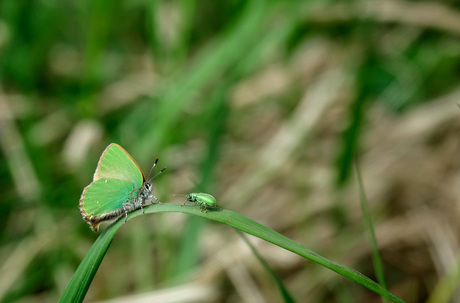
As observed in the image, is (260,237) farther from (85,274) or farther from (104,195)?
(104,195)

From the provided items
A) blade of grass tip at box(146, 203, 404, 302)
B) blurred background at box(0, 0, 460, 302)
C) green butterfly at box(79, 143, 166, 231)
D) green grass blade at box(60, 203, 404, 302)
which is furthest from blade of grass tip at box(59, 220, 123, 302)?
blurred background at box(0, 0, 460, 302)

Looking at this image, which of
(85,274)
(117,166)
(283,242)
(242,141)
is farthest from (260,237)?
(242,141)

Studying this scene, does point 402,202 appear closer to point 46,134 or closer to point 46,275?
point 46,275

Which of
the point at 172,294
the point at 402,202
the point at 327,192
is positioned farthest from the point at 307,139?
the point at 172,294

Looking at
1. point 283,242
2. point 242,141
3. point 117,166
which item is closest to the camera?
point 283,242

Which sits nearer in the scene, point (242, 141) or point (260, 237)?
point (260, 237)

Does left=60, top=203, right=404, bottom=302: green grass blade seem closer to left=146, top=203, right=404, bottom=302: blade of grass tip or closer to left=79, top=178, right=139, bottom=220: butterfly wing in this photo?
left=146, top=203, right=404, bottom=302: blade of grass tip

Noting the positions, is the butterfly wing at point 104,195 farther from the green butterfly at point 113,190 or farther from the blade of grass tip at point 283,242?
the blade of grass tip at point 283,242
